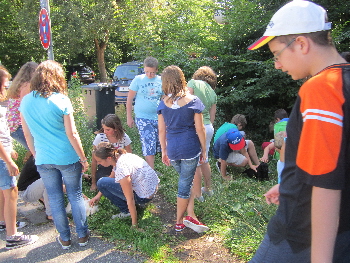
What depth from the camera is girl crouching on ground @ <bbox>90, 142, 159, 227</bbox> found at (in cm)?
362

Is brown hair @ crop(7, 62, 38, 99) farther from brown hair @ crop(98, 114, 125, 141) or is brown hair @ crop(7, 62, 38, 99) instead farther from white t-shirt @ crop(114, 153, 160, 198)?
white t-shirt @ crop(114, 153, 160, 198)

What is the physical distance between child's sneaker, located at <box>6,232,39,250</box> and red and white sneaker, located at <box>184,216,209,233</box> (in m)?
1.63

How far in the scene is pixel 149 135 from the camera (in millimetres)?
5086

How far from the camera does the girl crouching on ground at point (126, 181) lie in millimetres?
3625

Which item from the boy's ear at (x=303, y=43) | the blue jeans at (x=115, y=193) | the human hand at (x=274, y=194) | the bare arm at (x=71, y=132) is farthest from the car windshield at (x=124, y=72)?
the boy's ear at (x=303, y=43)

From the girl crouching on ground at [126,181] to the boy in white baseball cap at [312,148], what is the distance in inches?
89.1

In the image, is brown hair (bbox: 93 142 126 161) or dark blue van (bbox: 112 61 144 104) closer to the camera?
brown hair (bbox: 93 142 126 161)

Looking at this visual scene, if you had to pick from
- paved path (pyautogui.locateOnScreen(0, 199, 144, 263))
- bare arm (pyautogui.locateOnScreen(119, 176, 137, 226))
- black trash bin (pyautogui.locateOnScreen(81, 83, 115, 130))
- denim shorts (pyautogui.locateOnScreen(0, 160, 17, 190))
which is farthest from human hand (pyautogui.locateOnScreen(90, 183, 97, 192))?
black trash bin (pyautogui.locateOnScreen(81, 83, 115, 130))

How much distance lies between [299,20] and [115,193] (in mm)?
3075

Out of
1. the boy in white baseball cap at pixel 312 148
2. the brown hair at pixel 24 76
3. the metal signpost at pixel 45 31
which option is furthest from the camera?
the metal signpost at pixel 45 31

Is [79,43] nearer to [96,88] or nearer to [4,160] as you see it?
[96,88]

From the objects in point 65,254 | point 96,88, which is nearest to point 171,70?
point 65,254

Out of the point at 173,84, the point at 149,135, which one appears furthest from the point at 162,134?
the point at 149,135

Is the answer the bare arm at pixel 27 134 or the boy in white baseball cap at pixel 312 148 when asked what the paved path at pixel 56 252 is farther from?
the boy in white baseball cap at pixel 312 148
